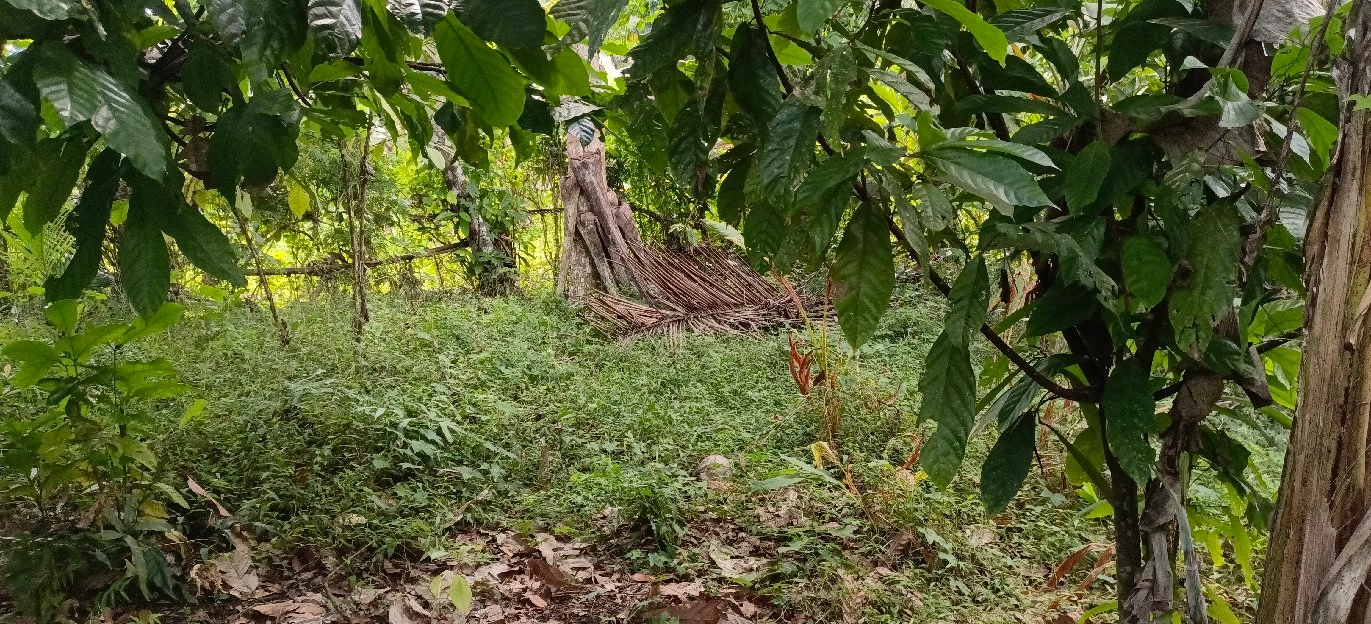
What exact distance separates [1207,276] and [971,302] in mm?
246

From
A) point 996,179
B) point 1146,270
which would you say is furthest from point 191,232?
point 1146,270

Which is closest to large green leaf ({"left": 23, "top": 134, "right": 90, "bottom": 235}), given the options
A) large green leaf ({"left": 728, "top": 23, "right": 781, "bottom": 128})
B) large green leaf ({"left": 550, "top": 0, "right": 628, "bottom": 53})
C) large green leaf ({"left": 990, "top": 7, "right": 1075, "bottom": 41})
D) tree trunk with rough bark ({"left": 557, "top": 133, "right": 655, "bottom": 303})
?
Result: large green leaf ({"left": 550, "top": 0, "right": 628, "bottom": 53})

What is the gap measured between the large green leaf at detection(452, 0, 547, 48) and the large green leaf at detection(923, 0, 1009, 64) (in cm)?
37

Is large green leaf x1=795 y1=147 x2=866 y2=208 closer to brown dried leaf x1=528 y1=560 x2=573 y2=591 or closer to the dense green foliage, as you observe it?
the dense green foliage

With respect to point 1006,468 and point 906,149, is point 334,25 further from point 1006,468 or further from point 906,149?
point 1006,468

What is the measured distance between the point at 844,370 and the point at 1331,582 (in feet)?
10.5

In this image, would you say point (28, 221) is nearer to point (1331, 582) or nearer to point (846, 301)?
point (846, 301)

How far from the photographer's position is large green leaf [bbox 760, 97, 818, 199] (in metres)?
0.77

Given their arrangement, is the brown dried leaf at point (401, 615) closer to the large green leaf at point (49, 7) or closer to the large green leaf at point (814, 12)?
the large green leaf at point (49, 7)

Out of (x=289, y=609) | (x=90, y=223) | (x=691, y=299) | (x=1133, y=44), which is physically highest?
(x=1133, y=44)

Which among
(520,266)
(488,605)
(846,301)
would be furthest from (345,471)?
(520,266)

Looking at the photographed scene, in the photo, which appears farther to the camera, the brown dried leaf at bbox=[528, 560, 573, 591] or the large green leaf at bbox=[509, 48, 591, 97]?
the brown dried leaf at bbox=[528, 560, 573, 591]

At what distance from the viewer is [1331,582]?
63 cm

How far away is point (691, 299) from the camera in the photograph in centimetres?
598
